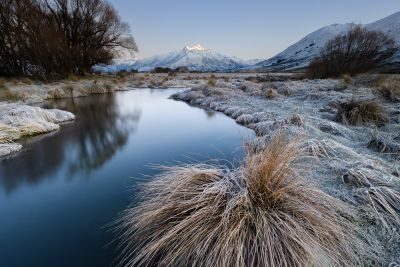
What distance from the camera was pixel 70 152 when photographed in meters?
3.95

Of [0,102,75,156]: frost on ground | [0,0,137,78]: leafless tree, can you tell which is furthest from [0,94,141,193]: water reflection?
[0,0,137,78]: leafless tree

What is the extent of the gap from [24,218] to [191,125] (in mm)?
4078

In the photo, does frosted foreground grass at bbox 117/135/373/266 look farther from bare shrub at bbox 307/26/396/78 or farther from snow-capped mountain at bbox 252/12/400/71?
snow-capped mountain at bbox 252/12/400/71

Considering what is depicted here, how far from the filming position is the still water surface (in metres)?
1.79

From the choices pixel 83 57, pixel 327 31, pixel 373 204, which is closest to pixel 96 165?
pixel 373 204

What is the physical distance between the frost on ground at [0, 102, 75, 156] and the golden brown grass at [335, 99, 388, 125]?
20.0 ft

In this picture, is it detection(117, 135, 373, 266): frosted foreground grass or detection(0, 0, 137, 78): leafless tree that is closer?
detection(117, 135, 373, 266): frosted foreground grass

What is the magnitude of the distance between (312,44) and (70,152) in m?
108

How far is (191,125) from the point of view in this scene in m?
5.89

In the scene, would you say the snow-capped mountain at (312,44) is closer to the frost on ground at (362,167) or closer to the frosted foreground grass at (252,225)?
the frost on ground at (362,167)

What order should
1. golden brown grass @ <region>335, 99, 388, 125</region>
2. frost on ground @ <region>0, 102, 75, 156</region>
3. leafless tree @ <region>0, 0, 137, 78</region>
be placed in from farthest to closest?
1. leafless tree @ <region>0, 0, 137, 78</region>
2. golden brown grass @ <region>335, 99, 388, 125</region>
3. frost on ground @ <region>0, 102, 75, 156</region>

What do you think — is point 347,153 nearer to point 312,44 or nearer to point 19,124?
point 19,124

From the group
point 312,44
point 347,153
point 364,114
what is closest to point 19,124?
point 347,153

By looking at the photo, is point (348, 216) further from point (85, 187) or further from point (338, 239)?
point (85, 187)
